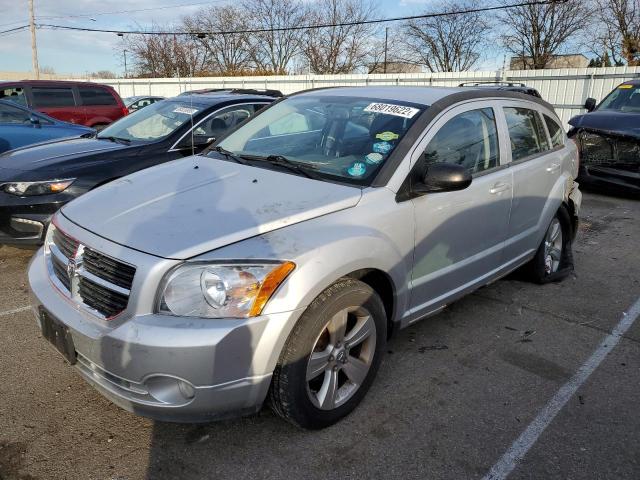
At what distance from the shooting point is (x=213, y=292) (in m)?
2.16

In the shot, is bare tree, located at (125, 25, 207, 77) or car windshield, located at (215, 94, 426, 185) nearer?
car windshield, located at (215, 94, 426, 185)

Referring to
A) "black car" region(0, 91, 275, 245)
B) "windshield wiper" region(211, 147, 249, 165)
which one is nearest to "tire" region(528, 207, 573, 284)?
"windshield wiper" region(211, 147, 249, 165)

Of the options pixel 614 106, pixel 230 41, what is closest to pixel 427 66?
pixel 230 41

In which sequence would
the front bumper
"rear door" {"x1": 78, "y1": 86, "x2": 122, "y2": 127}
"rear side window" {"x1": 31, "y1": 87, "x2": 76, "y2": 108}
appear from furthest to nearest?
"rear door" {"x1": 78, "y1": 86, "x2": 122, "y2": 127} → "rear side window" {"x1": 31, "y1": 87, "x2": 76, "y2": 108} → the front bumper

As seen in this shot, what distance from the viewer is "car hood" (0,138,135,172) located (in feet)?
15.2

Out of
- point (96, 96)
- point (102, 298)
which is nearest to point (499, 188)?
point (102, 298)

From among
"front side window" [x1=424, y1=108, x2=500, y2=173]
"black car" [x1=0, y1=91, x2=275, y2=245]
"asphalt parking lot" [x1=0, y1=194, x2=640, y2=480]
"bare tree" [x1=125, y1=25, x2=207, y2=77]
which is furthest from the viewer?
"bare tree" [x1=125, y1=25, x2=207, y2=77]

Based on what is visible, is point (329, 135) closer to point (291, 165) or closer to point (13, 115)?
point (291, 165)

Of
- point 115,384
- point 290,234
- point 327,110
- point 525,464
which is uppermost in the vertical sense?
point 327,110

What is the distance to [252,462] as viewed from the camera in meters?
2.40

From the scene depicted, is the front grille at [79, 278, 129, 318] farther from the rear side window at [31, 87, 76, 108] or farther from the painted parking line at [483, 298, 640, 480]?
the rear side window at [31, 87, 76, 108]

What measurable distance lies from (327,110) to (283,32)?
43705 mm

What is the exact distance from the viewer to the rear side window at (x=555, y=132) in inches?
179

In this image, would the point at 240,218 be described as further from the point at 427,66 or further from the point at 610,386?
the point at 427,66
